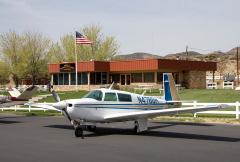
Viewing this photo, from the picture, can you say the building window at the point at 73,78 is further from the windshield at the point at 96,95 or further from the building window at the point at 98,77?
the windshield at the point at 96,95

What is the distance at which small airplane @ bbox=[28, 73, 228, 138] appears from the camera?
1625cm

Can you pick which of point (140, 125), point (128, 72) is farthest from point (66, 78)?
point (140, 125)

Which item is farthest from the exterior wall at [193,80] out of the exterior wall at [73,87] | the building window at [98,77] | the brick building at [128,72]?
the exterior wall at [73,87]

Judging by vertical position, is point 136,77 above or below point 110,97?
above

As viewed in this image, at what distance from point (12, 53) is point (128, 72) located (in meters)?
29.3

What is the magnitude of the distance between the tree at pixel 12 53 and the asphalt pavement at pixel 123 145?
60026 mm

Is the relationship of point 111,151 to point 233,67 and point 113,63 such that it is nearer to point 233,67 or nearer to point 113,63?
point 113,63

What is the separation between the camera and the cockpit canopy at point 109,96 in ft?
56.6

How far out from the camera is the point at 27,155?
12.0m

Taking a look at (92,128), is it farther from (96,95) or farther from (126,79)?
(126,79)

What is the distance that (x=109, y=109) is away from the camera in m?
17.2

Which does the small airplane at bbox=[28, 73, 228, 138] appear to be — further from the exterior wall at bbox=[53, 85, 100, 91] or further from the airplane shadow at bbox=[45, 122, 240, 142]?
the exterior wall at bbox=[53, 85, 100, 91]

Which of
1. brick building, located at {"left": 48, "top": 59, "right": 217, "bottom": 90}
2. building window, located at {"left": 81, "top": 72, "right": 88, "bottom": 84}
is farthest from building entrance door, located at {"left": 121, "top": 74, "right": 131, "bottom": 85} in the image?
building window, located at {"left": 81, "top": 72, "right": 88, "bottom": 84}

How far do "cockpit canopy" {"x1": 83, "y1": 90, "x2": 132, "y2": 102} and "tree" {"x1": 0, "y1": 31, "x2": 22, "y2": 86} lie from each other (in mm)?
60955
